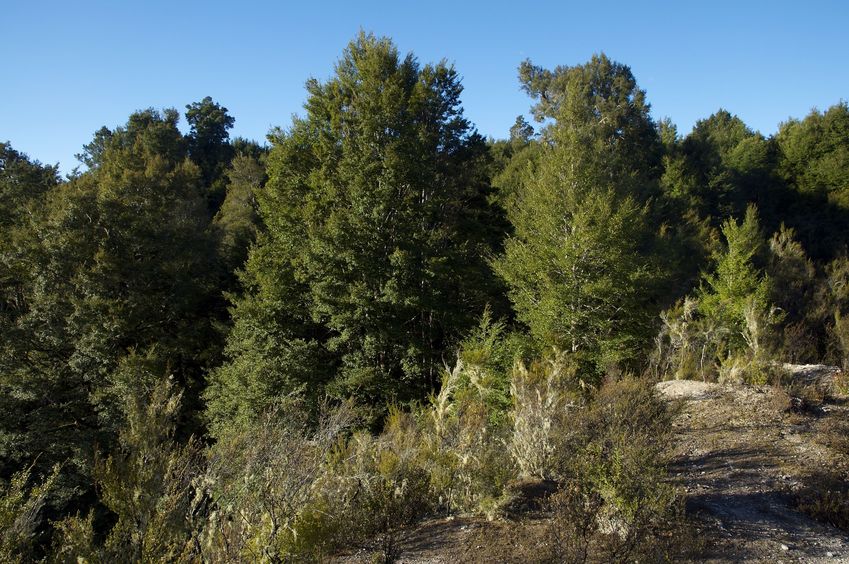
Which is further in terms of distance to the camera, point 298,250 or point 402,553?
point 298,250

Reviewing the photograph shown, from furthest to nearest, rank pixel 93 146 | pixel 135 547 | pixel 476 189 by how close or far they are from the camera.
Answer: pixel 93 146, pixel 476 189, pixel 135 547

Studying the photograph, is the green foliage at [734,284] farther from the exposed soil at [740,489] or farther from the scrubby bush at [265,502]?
the scrubby bush at [265,502]

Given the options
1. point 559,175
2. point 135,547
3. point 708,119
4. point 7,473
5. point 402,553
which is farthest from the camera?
point 708,119

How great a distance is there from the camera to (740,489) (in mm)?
6418

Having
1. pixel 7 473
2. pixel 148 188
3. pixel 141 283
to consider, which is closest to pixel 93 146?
pixel 148 188

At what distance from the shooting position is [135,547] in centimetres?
376

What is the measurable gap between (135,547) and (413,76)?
15091 millimetres

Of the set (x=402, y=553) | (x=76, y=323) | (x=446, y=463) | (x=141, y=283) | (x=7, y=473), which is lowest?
(x=7, y=473)

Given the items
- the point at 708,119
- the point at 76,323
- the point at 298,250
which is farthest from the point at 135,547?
the point at 708,119

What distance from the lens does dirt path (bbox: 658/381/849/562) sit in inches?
199

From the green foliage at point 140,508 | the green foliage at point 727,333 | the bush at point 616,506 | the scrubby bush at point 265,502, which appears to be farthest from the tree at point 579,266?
the green foliage at point 140,508

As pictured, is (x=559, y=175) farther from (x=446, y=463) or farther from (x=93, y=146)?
(x=93, y=146)

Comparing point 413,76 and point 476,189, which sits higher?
point 413,76

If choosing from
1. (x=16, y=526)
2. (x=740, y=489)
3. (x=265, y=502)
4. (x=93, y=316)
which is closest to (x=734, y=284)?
(x=740, y=489)
